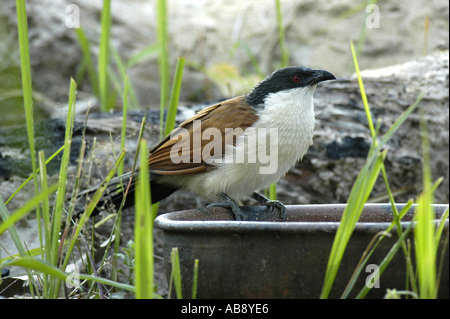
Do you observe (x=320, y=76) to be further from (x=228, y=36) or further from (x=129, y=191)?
(x=228, y=36)

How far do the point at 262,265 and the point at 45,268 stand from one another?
0.53 m

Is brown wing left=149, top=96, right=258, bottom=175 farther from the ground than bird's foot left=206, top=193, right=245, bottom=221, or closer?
farther from the ground

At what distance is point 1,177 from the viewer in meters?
2.53

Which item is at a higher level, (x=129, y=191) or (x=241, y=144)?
(x=241, y=144)

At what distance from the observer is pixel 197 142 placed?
2.04 metres

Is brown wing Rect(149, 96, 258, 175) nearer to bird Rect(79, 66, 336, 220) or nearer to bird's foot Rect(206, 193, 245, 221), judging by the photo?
bird Rect(79, 66, 336, 220)

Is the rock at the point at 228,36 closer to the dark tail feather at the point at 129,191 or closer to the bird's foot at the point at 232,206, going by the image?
the dark tail feather at the point at 129,191

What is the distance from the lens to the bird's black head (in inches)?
84.4

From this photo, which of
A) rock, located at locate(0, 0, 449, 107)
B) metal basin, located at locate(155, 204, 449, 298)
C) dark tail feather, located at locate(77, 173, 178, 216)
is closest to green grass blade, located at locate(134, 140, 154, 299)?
metal basin, located at locate(155, 204, 449, 298)

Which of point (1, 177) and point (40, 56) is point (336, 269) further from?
point (40, 56)

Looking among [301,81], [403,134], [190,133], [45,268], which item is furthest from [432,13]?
[45,268]

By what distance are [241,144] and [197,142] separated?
0.18 metres

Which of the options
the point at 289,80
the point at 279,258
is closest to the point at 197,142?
the point at 289,80

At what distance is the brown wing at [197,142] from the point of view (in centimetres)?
202
